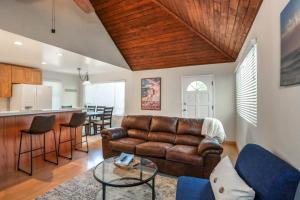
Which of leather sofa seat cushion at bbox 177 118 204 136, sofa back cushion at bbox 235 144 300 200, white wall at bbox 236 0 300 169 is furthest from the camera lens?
leather sofa seat cushion at bbox 177 118 204 136

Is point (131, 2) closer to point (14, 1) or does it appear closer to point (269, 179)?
point (14, 1)

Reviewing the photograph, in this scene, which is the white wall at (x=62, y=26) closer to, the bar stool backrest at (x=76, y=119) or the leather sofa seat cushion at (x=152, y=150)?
the bar stool backrest at (x=76, y=119)

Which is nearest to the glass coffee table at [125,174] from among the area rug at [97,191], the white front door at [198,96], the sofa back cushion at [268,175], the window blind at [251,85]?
the area rug at [97,191]

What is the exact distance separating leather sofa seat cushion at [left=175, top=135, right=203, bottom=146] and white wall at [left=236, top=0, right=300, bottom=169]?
1121 mm

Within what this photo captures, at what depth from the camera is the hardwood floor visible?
7.87 feet

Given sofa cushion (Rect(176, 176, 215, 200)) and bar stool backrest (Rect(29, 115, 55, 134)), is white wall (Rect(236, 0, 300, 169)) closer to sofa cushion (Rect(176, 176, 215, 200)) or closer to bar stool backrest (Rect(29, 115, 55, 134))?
sofa cushion (Rect(176, 176, 215, 200))

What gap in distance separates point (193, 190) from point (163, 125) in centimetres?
203

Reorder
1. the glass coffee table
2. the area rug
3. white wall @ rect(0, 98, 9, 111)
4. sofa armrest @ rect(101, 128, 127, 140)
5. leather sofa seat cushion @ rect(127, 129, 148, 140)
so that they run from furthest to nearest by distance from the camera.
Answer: white wall @ rect(0, 98, 9, 111) → leather sofa seat cushion @ rect(127, 129, 148, 140) → sofa armrest @ rect(101, 128, 127, 140) → the area rug → the glass coffee table

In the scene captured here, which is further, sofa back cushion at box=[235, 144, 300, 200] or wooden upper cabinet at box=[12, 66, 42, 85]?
wooden upper cabinet at box=[12, 66, 42, 85]

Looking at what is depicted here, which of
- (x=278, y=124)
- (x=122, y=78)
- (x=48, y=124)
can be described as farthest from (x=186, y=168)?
(x=122, y=78)

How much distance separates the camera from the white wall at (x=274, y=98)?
129 cm

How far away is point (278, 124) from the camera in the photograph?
159 cm

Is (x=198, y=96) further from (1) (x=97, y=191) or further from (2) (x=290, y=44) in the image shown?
(2) (x=290, y=44)

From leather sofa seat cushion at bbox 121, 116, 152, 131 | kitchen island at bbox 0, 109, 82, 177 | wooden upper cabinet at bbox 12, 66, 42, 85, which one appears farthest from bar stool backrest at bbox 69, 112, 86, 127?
wooden upper cabinet at bbox 12, 66, 42, 85
